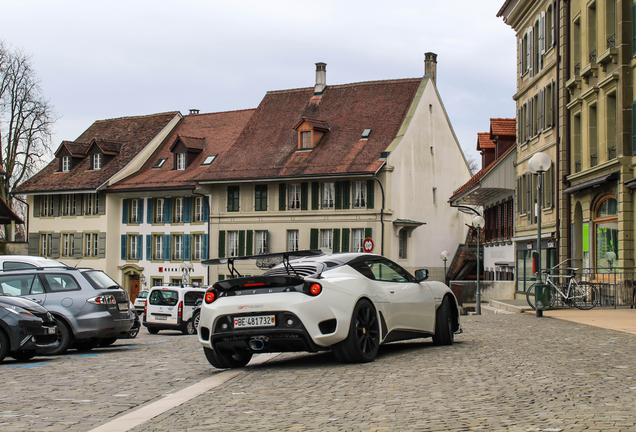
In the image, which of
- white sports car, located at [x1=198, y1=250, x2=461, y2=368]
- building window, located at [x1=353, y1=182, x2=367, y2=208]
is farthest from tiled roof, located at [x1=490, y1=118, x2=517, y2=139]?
white sports car, located at [x1=198, y1=250, x2=461, y2=368]

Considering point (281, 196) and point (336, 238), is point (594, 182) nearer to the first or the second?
point (336, 238)

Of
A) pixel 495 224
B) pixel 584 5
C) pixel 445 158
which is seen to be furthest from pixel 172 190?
pixel 584 5

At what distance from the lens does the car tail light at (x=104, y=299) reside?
572 inches

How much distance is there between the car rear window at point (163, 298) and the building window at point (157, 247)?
27.5m

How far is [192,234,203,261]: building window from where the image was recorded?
54.2 metres

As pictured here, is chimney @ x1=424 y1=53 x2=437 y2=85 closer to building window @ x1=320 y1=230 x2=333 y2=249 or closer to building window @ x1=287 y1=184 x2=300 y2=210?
building window @ x1=287 y1=184 x2=300 y2=210

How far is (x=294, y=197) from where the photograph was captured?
5088 cm

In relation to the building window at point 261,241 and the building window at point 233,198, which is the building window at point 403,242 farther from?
the building window at point 233,198

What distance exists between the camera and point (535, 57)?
33.5 metres

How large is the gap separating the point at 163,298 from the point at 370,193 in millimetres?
21997

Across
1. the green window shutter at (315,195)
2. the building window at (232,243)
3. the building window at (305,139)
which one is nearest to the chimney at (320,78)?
the building window at (305,139)

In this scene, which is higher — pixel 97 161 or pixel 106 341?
pixel 97 161

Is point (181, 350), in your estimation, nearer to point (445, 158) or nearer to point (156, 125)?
point (445, 158)

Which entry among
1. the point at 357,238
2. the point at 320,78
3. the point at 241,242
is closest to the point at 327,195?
the point at 357,238
